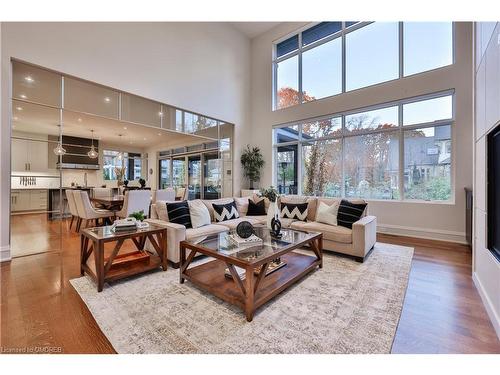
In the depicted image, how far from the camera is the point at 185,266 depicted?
7.84 feet

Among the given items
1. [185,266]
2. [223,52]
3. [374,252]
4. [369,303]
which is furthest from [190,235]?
[223,52]

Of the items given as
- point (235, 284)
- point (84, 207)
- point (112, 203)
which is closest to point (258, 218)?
point (235, 284)

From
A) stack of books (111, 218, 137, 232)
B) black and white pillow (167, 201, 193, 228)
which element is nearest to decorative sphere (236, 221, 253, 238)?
black and white pillow (167, 201, 193, 228)

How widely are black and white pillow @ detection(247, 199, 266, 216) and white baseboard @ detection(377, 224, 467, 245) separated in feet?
8.75

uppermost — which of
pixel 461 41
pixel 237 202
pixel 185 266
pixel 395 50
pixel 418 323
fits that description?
pixel 395 50

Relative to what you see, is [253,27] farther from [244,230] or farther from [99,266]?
[99,266]

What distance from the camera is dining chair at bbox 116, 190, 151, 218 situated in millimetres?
4398

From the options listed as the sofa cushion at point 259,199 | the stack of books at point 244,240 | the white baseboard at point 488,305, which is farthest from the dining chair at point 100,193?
the white baseboard at point 488,305

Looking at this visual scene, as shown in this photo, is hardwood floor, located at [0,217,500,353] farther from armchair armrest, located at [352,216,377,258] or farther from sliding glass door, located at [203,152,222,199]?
sliding glass door, located at [203,152,222,199]

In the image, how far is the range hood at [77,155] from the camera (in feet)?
21.3

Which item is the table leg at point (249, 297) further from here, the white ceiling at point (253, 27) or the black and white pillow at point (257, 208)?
the white ceiling at point (253, 27)

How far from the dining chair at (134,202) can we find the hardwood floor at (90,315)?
142 centimetres

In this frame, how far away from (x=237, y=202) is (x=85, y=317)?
117 inches

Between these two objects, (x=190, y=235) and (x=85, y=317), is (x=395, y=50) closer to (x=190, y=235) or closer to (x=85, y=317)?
(x=190, y=235)
